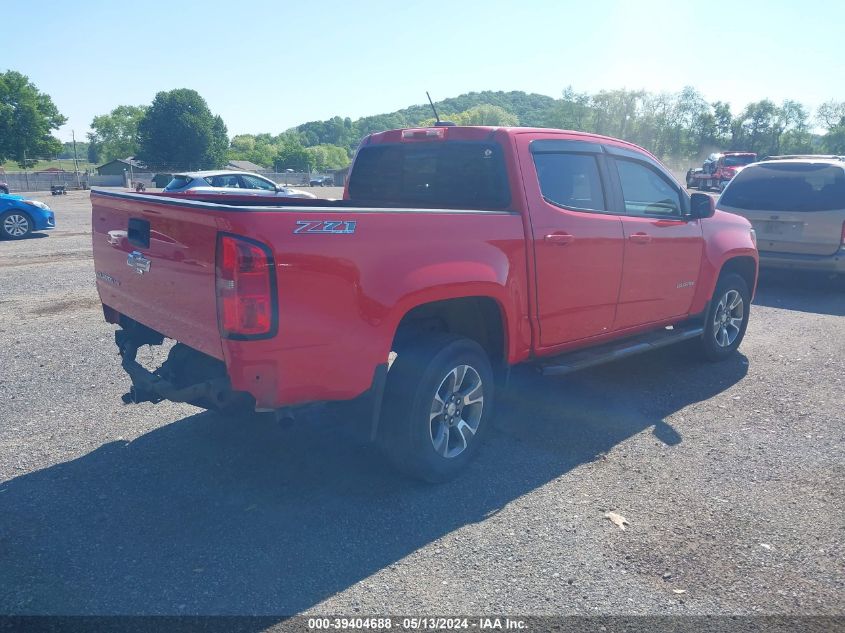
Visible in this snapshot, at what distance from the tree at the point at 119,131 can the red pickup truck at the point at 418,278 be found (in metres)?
142

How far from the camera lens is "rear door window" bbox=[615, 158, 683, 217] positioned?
17.8ft

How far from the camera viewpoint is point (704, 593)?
3.07 metres

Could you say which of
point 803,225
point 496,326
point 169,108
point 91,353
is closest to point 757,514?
point 496,326

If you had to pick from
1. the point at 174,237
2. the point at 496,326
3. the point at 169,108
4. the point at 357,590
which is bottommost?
the point at 357,590

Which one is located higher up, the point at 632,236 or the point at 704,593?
the point at 632,236

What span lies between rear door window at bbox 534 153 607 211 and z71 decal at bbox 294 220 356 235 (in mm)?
1756

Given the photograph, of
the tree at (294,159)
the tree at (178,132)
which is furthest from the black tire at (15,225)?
the tree at (294,159)

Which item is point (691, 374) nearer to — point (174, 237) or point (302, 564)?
point (302, 564)

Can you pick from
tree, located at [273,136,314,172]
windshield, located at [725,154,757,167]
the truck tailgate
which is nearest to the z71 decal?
the truck tailgate

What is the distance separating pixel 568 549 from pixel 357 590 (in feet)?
3.54

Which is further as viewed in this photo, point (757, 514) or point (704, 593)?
point (757, 514)

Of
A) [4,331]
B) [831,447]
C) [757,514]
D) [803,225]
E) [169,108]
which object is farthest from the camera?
[169,108]

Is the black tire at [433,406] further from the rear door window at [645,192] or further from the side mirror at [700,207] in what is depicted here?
the side mirror at [700,207]

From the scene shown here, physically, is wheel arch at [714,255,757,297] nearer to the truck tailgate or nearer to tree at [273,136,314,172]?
the truck tailgate
